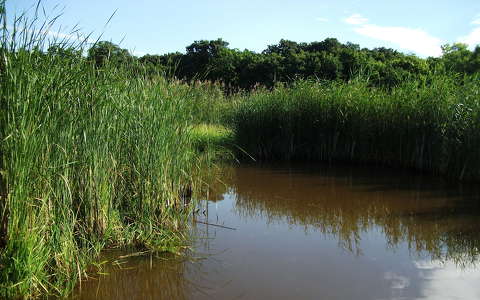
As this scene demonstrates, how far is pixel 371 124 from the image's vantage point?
800cm

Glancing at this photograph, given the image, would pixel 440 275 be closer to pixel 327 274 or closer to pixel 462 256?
pixel 462 256

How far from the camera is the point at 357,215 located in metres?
5.23

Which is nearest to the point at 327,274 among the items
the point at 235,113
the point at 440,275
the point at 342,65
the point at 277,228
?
the point at 440,275

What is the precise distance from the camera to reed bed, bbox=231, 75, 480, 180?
22.1 feet

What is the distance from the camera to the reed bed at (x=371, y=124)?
6734 mm

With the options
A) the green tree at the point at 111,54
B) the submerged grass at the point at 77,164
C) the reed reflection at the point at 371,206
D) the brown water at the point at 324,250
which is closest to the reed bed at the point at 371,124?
the reed reflection at the point at 371,206

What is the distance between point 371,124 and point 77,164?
19.8ft

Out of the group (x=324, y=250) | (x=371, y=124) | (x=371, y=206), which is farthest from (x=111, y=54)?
(x=371, y=124)

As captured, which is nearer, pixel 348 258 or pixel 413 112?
pixel 348 258

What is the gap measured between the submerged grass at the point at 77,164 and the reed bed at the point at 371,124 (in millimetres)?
4419

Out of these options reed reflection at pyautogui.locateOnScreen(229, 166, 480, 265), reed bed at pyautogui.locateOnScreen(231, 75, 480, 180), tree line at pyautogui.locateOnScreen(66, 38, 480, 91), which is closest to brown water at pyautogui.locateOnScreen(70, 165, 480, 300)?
reed reflection at pyautogui.locateOnScreen(229, 166, 480, 265)

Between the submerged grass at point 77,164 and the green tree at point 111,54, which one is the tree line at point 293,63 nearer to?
the green tree at point 111,54

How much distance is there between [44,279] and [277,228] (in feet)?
8.41

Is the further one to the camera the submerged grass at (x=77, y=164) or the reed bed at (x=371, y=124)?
the reed bed at (x=371, y=124)
